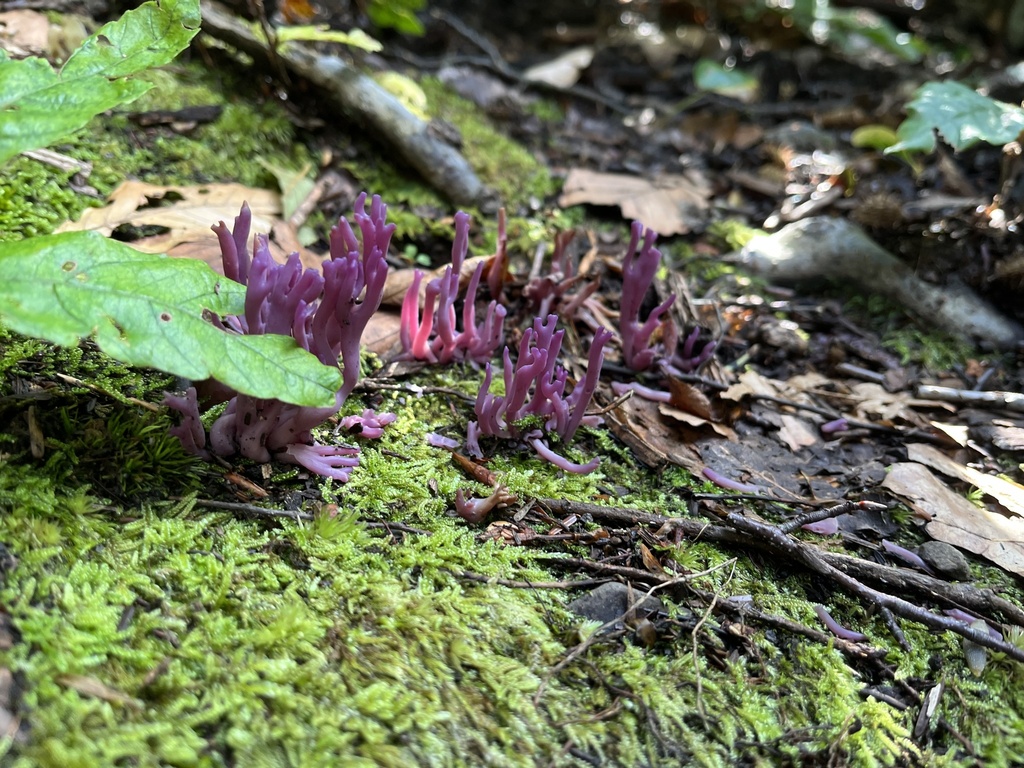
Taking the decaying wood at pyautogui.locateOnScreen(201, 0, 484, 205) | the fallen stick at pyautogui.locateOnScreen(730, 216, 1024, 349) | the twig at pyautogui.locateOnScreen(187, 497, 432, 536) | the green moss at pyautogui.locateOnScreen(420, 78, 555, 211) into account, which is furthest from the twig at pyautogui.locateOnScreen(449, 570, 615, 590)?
the fallen stick at pyautogui.locateOnScreen(730, 216, 1024, 349)

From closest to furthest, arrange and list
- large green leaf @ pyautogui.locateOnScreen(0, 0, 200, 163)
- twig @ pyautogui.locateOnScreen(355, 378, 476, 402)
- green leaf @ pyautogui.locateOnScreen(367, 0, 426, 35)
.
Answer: large green leaf @ pyautogui.locateOnScreen(0, 0, 200, 163), twig @ pyautogui.locateOnScreen(355, 378, 476, 402), green leaf @ pyautogui.locateOnScreen(367, 0, 426, 35)

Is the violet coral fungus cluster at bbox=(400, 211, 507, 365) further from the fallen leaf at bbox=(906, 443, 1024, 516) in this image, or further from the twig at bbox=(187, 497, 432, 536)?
the fallen leaf at bbox=(906, 443, 1024, 516)

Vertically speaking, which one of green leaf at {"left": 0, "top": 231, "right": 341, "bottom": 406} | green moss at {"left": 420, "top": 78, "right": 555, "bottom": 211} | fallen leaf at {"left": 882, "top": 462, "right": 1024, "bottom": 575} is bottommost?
fallen leaf at {"left": 882, "top": 462, "right": 1024, "bottom": 575}

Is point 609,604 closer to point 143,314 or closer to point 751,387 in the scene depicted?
point 143,314

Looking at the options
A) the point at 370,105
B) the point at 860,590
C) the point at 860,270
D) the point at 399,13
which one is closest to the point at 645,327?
the point at 860,590

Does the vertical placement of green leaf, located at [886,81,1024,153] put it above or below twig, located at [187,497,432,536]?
above

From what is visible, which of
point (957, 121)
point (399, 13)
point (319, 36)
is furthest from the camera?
point (399, 13)

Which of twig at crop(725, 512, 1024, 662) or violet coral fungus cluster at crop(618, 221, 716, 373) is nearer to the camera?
twig at crop(725, 512, 1024, 662)
